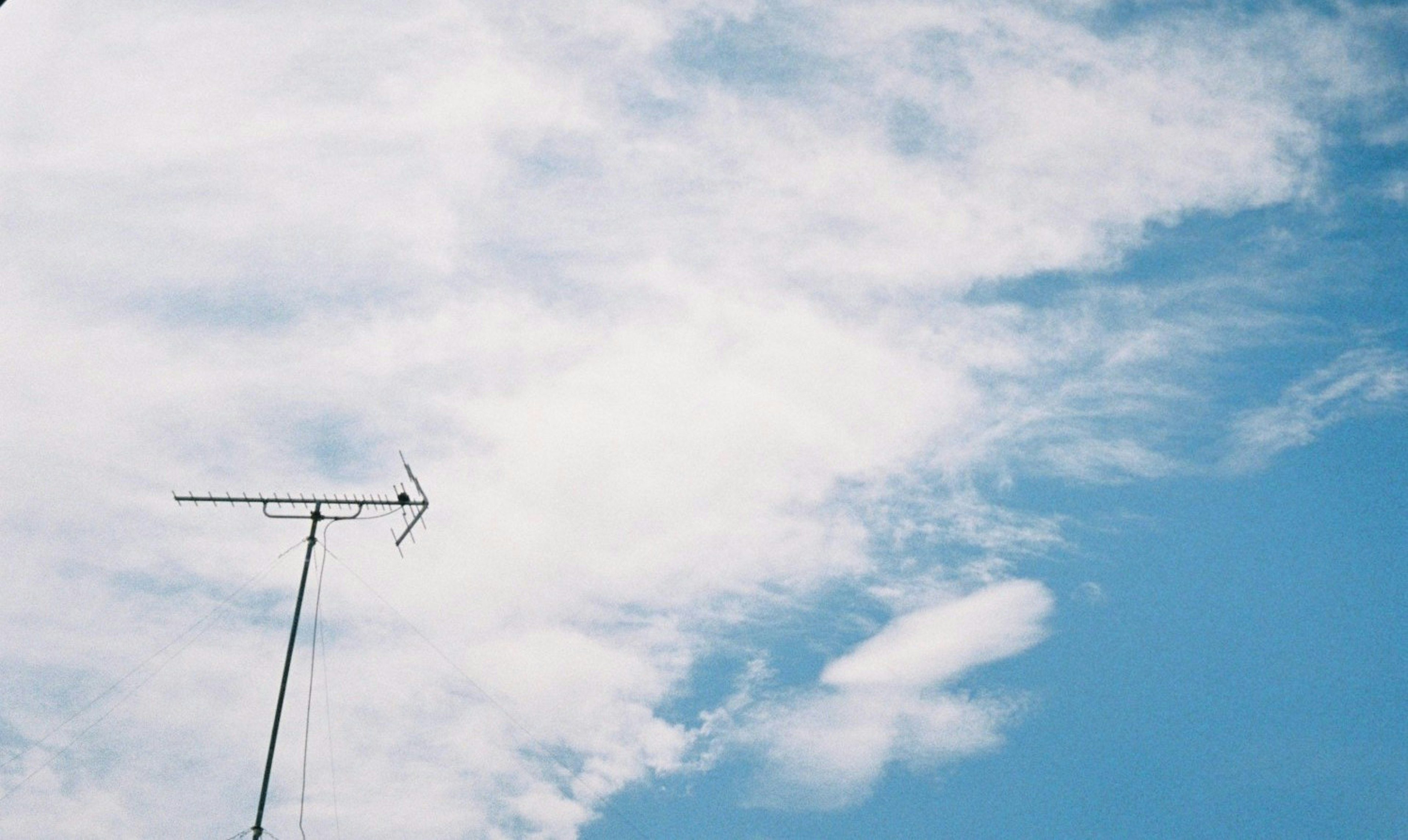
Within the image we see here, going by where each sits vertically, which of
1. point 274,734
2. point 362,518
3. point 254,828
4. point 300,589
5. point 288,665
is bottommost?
point 254,828

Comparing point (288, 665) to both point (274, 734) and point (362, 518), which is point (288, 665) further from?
point (362, 518)

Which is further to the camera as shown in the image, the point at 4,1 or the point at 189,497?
the point at 189,497

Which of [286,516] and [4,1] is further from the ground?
[286,516]

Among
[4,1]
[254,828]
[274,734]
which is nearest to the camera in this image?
[4,1]

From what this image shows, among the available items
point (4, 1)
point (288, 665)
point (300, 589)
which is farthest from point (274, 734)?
point (4, 1)

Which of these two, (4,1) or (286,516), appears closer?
(4,1)

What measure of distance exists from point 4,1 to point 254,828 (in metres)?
17.4

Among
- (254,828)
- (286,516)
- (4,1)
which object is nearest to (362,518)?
(286,516)

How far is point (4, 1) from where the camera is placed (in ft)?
31.6

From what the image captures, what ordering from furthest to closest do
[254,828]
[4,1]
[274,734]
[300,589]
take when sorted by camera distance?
[300,589] < [274,734] < [254,828] < [4,1]

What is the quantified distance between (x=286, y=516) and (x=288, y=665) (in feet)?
13.2

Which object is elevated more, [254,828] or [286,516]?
[286,516]

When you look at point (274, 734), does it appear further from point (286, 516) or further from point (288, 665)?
point (286, 516)

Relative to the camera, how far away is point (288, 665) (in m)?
24.6
